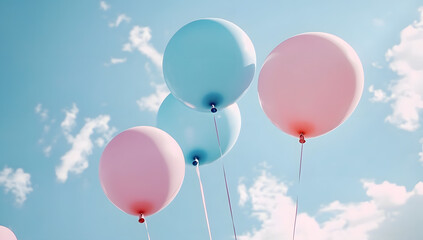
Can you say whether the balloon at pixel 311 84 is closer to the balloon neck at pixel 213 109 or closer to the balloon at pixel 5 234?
the balloon neck at pixel 213 109

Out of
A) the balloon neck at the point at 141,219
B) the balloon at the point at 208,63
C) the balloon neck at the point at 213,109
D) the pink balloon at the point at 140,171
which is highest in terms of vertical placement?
the balloon at the point at 208,63

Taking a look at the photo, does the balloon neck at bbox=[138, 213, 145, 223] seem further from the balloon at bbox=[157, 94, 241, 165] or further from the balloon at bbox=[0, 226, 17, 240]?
the balloon at bbox=[0, 226, 17, 240]

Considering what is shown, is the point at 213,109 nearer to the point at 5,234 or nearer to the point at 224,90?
the point at 224,90

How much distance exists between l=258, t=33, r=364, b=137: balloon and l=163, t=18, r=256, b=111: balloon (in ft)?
1.29

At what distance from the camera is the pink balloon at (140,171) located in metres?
3.50

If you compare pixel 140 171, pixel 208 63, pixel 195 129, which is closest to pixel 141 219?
pixel 140 171

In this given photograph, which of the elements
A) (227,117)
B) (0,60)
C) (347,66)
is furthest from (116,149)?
(0,60)

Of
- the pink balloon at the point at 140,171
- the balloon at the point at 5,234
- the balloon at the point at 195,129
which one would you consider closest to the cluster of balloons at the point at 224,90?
the pink balloon at the point at 140,171

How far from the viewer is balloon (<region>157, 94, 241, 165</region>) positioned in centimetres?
452

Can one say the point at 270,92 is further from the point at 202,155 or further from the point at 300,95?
the point at 202,155

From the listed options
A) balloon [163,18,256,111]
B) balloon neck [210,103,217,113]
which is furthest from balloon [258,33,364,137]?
balloon neck [210,103,217,113]

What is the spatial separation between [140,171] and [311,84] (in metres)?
1.97

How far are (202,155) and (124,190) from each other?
4.46 ft

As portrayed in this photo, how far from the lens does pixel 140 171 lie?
11.5 feet
